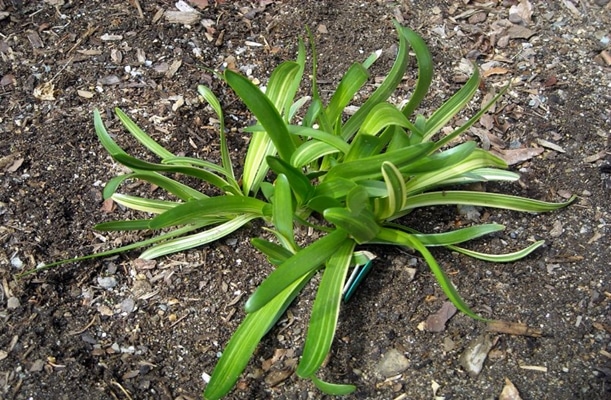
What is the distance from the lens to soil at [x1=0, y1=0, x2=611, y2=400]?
2.07 meters

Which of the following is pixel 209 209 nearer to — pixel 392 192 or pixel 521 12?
pixel 392 192

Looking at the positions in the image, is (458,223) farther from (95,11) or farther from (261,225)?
(95,11)

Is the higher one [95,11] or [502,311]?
[95,11]

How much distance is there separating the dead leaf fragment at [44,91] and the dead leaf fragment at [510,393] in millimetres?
1893

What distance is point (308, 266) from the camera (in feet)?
6.59

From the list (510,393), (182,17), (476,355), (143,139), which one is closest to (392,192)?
(476,355)

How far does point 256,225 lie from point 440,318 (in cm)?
67

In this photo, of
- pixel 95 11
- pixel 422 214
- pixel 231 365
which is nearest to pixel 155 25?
pixel 95 11

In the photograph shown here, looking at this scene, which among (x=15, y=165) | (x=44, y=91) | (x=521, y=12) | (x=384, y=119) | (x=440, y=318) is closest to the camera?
(x=384, y=119)

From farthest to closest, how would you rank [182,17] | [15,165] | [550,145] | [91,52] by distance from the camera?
[182,17]
[91,52]
[550,145]
[15,165]

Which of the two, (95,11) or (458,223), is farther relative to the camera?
(95,11)

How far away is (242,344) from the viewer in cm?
195

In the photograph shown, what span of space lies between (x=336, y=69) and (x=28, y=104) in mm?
1177

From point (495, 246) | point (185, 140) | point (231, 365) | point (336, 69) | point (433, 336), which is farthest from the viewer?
point (336, 69)
